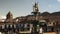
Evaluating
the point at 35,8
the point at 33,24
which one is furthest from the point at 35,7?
the point at 33,24

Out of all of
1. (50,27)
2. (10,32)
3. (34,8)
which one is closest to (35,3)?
(34,8)

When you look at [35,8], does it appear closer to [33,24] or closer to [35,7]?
[35,7]

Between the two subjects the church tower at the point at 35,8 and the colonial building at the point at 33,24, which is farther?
the colonial building at the point at 33,24

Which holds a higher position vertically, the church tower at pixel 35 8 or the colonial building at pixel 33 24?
the church tower at pixel 35 8

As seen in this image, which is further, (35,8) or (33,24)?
(33,24)

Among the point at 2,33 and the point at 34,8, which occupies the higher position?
the point at 34,8

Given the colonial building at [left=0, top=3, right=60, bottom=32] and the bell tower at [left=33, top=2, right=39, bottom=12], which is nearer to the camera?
the bell tower at [left=33, top=2, right=39, bottom=12]

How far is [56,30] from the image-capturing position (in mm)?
20578

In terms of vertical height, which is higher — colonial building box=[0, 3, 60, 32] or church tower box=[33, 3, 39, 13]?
church tower box=[33, 3, 39, 13]

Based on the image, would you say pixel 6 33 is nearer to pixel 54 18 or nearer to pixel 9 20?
pixel 9 20

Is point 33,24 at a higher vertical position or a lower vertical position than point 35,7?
lower

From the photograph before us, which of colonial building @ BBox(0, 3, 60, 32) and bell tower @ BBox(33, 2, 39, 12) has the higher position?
bell tower @ BBox(33, 2, 39, 12)

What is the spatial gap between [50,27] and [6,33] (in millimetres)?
6083

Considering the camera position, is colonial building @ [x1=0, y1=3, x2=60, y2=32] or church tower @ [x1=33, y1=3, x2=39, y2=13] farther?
colonial building @ [x1=0, y1=3, x2=60, y2=32]
